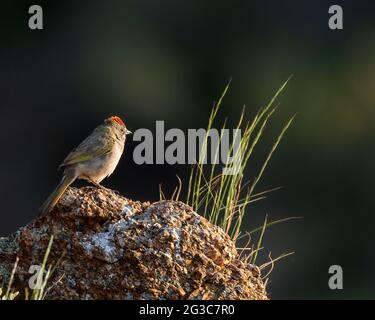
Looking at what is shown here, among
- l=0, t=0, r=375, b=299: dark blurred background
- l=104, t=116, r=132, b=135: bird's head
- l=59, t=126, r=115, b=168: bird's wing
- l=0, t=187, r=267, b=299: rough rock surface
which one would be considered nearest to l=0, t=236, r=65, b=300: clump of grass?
l=0, t=187, r=267, b=299: rough rock surface

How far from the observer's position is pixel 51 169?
22.6 metres

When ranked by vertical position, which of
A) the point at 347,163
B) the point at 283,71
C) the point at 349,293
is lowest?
the point at 349,293

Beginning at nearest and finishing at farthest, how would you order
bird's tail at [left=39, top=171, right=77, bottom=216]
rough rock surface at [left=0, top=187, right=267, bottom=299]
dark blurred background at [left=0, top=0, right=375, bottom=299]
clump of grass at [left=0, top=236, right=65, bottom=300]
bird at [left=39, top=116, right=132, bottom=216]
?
clump of grass at [left=0, top=236, right=65, bottom=300], rough rock surface at [left=0, top=187, right=267, bottom=299], bird's tail at [left=39, top=171, right=77, bottom=216], bird at [left=39, top=116, right=132, bottom=216], dark blurred background at [left=0, top=0, right=375, bottom=299]

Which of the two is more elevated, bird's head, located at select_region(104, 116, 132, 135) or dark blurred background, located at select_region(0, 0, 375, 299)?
bird's head, located at select_region(104, 116, 132, 135)

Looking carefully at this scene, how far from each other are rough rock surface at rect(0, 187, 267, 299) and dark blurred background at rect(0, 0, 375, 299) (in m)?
14.1

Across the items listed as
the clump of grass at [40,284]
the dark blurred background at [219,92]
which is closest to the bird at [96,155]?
the clump of grass at [40,284]

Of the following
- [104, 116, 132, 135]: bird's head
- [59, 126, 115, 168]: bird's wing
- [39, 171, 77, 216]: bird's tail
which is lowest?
[39, 171, 77, 216]: bird's tail

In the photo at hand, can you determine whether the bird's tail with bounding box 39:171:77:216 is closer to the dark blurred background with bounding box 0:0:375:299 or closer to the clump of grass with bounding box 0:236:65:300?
the clump of grass with bounding box 0:236:65:300

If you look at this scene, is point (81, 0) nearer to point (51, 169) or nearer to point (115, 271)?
point (51, 169)

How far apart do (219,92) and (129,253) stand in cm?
1699

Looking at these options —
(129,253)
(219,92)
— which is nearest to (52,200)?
(129,253)

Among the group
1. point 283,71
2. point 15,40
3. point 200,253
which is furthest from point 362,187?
point 200,253

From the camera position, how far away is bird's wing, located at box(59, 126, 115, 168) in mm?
7230

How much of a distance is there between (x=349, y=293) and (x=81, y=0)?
9.06 metres
